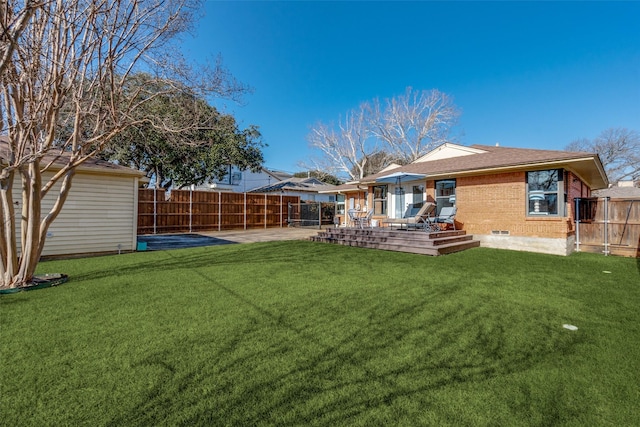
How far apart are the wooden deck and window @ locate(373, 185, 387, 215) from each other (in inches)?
120

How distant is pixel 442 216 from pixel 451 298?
7.04m

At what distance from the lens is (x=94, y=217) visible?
28.4 ft

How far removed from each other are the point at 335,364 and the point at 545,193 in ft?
33.0

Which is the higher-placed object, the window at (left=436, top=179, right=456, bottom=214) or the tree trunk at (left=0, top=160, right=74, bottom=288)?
the window at (left=436, top=179, right=456, bottom=214)

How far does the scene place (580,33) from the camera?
520 inches

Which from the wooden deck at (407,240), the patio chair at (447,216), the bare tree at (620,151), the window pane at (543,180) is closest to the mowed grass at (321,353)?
the wooden deck at (407,240)

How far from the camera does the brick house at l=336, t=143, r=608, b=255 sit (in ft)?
29.3

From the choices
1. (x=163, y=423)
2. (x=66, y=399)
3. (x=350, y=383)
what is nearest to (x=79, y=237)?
(x=66, y=399)

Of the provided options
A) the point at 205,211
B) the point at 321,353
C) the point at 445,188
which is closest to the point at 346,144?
the point at 205,211

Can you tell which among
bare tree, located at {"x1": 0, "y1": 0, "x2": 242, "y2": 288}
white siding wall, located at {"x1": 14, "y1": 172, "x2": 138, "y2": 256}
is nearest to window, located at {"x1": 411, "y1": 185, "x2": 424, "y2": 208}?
bare tree, located at {"x1": 0, "y1": 0, "x2": 242, "y2": 288}

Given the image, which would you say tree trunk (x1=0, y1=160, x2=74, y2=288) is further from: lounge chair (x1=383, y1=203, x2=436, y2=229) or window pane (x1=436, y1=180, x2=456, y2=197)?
window pane (x1=436, y1=180, x2=456, y2=197)

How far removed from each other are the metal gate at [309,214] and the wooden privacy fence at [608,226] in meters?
14.3

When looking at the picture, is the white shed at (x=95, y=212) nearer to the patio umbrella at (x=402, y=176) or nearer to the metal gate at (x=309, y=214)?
the patio umbrella at (x=402, y=176)

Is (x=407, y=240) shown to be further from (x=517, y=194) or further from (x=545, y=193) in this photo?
(x=545, y=193)
